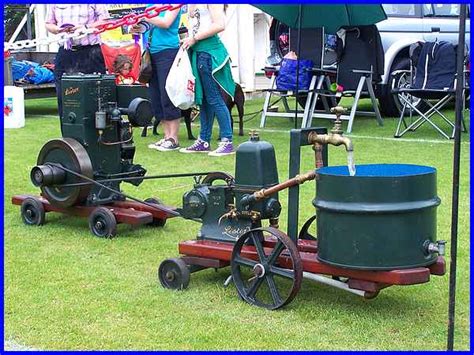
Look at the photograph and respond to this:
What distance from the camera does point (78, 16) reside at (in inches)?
263

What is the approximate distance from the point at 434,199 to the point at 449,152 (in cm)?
485

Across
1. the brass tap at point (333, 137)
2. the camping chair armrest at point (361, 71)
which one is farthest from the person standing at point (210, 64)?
the brass tap at point (333, 137)

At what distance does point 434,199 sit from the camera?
330 cm

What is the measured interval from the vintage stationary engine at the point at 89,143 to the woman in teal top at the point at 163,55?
2252 millimetres

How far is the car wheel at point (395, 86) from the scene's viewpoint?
1116 cm

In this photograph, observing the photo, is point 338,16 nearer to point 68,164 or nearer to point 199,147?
point 199,147

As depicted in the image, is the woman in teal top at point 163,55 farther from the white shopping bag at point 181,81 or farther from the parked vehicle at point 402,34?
the parked vehicle at point 402,34

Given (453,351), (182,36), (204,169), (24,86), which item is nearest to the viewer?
(453,351)

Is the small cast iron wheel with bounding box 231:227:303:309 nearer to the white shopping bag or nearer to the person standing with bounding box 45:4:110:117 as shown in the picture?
the person standing with bounding box 45:4:110:117

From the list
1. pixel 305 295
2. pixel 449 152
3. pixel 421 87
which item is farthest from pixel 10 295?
pixel 421 87

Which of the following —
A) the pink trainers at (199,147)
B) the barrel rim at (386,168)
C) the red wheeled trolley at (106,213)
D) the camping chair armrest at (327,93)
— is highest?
the camping chair armrest at (327,93)

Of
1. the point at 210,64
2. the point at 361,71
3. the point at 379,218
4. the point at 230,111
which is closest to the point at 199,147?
the point at 210,64

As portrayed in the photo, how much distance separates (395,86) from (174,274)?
7866 mm

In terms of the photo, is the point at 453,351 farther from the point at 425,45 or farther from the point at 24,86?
the point at 24,86
